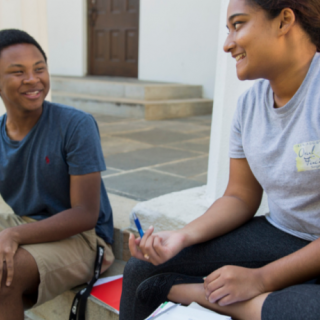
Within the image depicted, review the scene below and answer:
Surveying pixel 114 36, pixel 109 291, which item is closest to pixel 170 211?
pixel 109 291

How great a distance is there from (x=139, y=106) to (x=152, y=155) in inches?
93.0

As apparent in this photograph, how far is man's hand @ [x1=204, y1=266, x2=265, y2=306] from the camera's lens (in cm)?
127

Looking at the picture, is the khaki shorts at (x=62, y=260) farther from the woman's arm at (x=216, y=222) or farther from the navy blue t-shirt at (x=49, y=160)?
the woman's arm at (x=216, y=222)

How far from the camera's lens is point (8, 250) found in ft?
5.38

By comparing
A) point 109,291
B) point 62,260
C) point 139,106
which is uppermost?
point 62,260

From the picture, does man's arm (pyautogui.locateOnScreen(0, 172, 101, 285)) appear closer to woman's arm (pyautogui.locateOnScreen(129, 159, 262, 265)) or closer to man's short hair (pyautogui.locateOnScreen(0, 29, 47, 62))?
woman's arm (pyautogui.locateOnScreen(129, 159, 262, 265))

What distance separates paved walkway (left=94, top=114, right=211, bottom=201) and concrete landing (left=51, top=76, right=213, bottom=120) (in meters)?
0.22

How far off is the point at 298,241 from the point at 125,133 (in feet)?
13.2

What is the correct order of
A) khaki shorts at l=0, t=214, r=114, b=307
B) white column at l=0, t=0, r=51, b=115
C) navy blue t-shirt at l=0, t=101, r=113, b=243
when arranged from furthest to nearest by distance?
1. white column at l=0, t=0, r=51, b=115
2. navy blue t-shirt at l=0, t=101, r=113, b=243
3. khaki shorts at l=0, t=214, r=114, b=307

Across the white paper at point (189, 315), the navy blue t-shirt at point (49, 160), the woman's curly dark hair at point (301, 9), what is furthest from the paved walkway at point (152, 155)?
the woman's curly dark hair at point (301, 9)

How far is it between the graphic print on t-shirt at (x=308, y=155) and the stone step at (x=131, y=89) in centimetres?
559

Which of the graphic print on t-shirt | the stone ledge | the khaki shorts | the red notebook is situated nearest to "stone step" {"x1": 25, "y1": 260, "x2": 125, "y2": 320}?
the red notebook

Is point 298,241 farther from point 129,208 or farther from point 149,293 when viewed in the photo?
point 129,208

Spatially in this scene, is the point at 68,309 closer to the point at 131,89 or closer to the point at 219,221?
the point at 219,221
